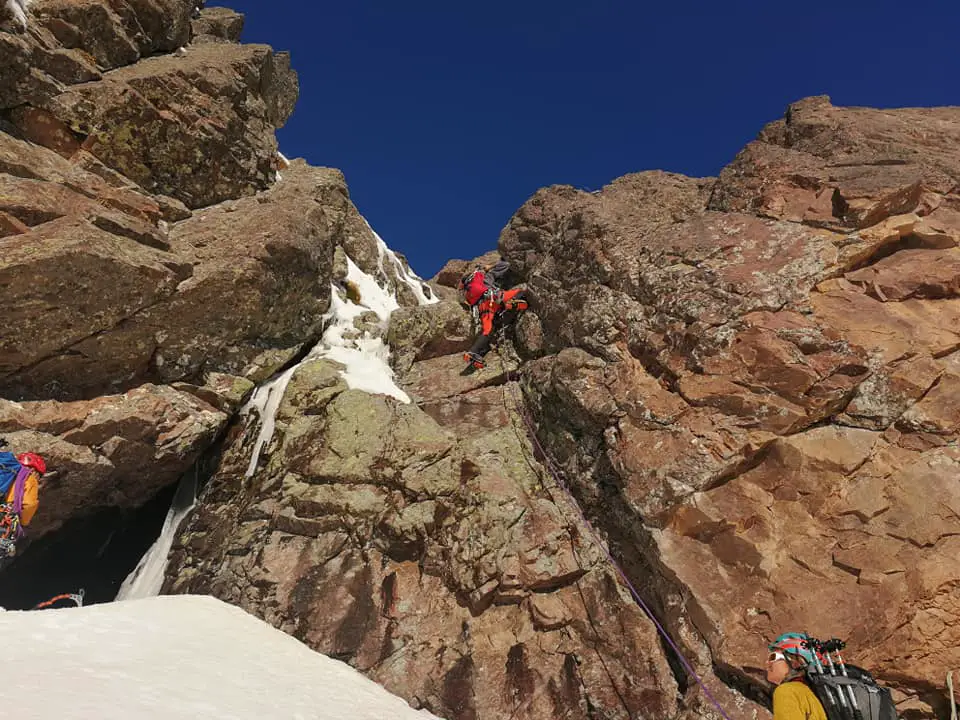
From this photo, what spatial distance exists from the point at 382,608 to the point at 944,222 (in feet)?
45.8

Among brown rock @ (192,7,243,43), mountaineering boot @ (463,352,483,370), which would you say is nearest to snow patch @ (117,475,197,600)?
mountaineering boot @ (463,352,483,370)

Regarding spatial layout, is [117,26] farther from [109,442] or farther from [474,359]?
[474,359]

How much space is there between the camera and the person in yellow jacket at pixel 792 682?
468cm

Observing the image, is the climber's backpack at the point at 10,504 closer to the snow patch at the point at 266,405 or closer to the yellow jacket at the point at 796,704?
the snow patch at the point at 266,405

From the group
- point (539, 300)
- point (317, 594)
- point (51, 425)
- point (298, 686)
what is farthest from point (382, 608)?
point (539, 300)

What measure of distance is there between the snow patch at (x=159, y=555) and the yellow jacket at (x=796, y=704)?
12.8 meters

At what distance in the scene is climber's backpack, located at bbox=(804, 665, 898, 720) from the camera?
4.54 metres

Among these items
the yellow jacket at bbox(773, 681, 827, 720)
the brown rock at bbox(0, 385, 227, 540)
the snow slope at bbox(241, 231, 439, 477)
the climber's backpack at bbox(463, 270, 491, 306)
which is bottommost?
the yellow jacket at bbox(773, 681, 827, 720)

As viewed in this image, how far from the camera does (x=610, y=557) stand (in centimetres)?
995

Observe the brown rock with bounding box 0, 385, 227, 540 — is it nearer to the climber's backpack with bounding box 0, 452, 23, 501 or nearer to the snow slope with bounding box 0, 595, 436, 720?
the climber's backpack with bounding box 0, 452, 23, 501

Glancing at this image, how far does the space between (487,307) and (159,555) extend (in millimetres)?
11846

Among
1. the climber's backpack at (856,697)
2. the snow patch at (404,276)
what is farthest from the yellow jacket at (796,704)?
the snow patch at (404,276)

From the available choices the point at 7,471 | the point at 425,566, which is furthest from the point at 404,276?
the point at 7,471

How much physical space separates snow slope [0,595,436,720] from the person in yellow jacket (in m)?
5.40
